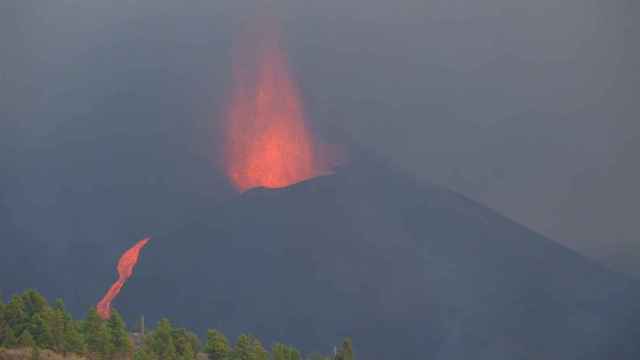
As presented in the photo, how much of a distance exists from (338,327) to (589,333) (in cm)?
1568

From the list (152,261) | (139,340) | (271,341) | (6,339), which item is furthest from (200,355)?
(152,261)

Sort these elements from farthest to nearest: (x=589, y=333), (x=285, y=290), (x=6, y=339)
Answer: (x=285, y=290) < (x=589, y=333) < (x=6, y=339)

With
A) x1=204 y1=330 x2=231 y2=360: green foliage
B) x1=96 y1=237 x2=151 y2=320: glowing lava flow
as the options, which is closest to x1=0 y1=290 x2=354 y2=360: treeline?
x1=204 y1=330 x2=231 y2=360: green foliage

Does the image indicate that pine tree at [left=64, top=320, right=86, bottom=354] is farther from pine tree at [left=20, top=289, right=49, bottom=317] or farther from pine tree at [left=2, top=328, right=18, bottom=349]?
pine tree at [left=2, top=328, right=18, bottom=349]

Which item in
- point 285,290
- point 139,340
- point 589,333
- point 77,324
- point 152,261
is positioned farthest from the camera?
point 152,261

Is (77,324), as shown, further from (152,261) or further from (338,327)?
(152,261)

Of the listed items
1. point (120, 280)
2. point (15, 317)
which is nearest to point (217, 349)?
point (15, 317)

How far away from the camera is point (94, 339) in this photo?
24.2 m

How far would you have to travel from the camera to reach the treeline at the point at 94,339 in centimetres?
2283

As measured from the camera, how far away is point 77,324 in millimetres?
25000

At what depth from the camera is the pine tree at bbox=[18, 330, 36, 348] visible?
22141 millimetres

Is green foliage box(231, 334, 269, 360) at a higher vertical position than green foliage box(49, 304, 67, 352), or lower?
lower

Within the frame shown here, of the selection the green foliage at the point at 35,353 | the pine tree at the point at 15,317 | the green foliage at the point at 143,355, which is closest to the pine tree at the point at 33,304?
the pine tree at the point at 15,317

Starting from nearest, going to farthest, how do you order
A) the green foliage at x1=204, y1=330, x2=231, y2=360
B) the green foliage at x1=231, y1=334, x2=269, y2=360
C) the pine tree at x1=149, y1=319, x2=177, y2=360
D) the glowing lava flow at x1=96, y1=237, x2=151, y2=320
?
the pine tree at x1=149, y1=319, x2=177, y2=360 < the green foliage at x1=231, y1=334, x2=269, y2=360 < the green foliage at x1=204, y1=330, x2=231, y2=360 < the glowing lava flow at x1=96, y1=237, x2=151, y2=320
